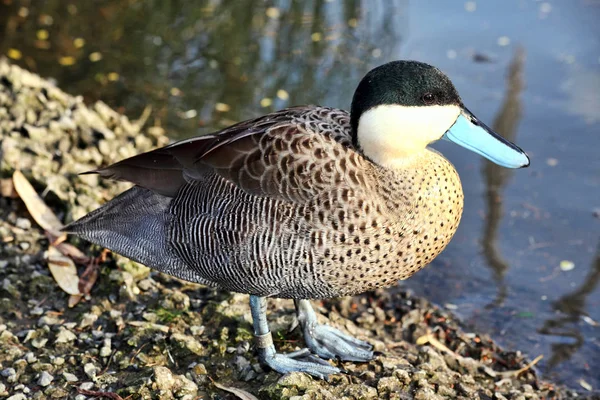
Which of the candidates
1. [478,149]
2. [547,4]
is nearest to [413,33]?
[547,4]

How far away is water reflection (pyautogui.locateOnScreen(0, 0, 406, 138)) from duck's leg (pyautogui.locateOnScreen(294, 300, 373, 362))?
3.04m

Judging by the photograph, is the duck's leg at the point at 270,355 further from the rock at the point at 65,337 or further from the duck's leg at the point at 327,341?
the rock at the point at 65,337

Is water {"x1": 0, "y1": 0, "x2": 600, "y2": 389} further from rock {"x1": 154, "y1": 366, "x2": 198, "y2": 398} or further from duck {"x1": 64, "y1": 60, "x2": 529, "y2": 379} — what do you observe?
rock {"x1": 154, "y1": 366, "x2": 198, "y2": 398}

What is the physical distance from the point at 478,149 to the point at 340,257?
81 centimetres

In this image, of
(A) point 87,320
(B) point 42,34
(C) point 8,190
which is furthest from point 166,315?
(B) point 42,34

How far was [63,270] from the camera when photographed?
461 centimetres

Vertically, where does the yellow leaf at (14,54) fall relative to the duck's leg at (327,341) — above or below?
above

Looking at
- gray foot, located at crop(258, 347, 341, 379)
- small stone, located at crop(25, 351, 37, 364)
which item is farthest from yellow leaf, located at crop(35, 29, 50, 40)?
gray foot, located at crop(258, 347, 341, 379)

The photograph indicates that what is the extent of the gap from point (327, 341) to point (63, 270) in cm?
165

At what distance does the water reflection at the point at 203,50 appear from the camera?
285 inches

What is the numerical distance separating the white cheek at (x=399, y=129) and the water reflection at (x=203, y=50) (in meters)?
3.56

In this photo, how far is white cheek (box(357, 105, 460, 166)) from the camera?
3.40m

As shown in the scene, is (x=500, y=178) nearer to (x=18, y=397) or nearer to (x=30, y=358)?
(x=30, y=358)

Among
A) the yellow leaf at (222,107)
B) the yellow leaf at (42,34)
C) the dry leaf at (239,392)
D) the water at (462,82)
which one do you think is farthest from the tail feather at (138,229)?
the yellow leaf at (42,34)
